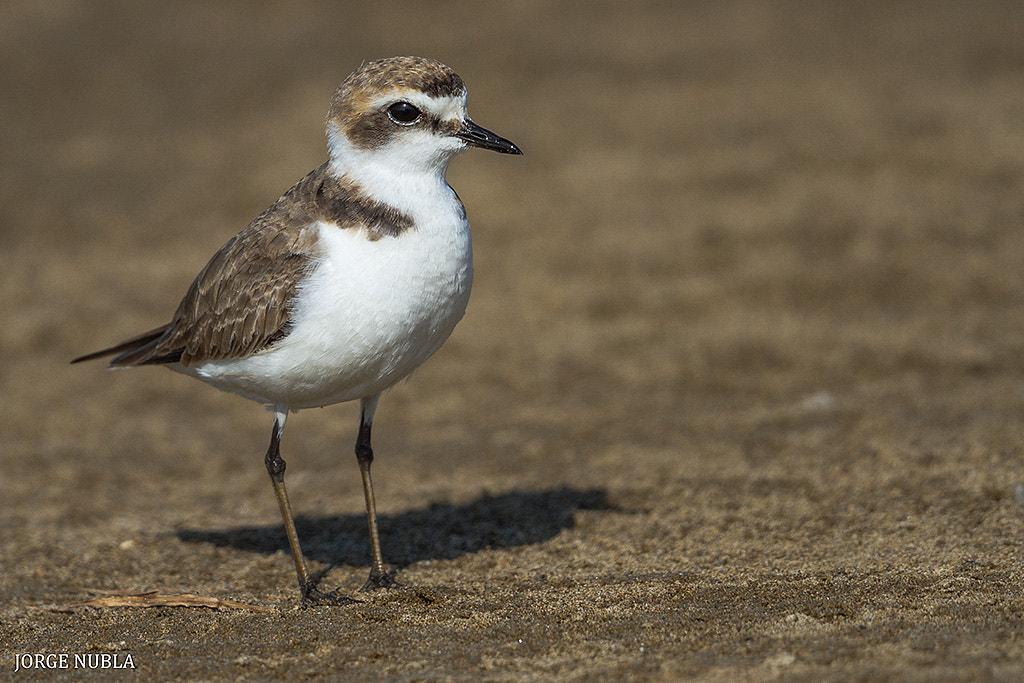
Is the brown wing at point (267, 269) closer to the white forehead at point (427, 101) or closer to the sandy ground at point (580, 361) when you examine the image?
the white forehead at point (427, 101)


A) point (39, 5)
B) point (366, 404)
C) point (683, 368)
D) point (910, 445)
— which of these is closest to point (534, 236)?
point (683, 368)

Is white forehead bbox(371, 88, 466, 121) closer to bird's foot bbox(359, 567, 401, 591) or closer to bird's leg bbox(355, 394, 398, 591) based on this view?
bird's leg bbox(355, 394, 398, 591)

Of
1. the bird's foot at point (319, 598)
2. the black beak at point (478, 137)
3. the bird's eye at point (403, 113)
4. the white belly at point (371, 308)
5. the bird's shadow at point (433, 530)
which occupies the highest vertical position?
the bird's eye at point (403, 113)

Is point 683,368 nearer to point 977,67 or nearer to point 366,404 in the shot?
point 366,404

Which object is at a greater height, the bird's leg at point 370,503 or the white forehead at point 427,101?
the white forehead at point 427,101

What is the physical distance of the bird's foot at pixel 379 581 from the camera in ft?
20.0

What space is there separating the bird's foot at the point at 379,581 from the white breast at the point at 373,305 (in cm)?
105

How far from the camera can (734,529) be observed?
6.75 metres

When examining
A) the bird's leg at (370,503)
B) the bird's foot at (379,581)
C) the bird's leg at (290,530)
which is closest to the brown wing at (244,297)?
the bird's leg at (290,530)

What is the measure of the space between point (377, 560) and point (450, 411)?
13.2 ft

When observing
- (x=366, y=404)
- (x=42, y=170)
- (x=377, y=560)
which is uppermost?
(x=42, y=170)

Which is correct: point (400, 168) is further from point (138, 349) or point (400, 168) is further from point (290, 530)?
point (138, 349)

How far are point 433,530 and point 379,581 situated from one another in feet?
3.64

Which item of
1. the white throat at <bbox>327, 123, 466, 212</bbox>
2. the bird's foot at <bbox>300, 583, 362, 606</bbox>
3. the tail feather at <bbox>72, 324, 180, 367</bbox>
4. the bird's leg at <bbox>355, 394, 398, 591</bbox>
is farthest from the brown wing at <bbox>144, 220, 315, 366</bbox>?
the bird's foot at <bbox>300, 583, 362, 606</bbox>
